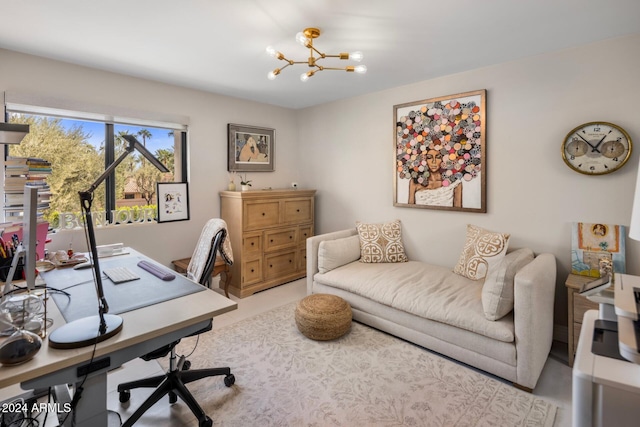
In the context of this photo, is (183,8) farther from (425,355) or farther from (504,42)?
(425,355)

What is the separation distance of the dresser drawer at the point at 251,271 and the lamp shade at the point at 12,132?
7.93 ft

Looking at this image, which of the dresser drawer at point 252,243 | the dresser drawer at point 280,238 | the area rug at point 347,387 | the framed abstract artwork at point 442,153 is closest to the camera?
the area rug at point 347,387

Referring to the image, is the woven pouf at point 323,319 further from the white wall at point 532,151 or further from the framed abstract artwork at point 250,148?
the framed abstract artwork at point 250,148

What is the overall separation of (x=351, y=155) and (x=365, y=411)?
2985 mm

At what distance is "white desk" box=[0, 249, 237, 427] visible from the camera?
1035 mm

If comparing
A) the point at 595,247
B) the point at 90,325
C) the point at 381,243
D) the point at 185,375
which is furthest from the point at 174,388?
the point at 595,247

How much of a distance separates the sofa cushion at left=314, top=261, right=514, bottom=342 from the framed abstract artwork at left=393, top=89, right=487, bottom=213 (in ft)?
2.46

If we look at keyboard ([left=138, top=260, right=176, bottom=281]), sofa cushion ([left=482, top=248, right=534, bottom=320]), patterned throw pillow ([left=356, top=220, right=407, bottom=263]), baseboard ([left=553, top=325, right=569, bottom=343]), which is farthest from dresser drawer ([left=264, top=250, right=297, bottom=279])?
baseboard ([left=553, top=325, right=569, bottom=343])

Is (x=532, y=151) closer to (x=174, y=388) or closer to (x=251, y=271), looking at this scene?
(x=251, y=271)

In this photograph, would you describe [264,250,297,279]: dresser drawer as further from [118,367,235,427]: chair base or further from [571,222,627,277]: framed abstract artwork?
[571,222,627,277]: framed abstract artwork

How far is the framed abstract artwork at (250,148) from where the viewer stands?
4063 millimetres

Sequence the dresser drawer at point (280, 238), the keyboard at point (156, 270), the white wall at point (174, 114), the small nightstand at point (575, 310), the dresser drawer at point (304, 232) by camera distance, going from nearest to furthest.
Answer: the keyboard at point (156, 270), the small nightstand at point (575, 310), the white wall at point (174, 114), the dresser drawer at point (280, 238), the dresser drawer at point (304, 232)

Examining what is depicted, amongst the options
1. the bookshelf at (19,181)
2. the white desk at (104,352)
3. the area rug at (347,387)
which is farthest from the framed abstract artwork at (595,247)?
the bookshelf at (19,181)

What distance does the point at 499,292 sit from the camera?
6.97ft
